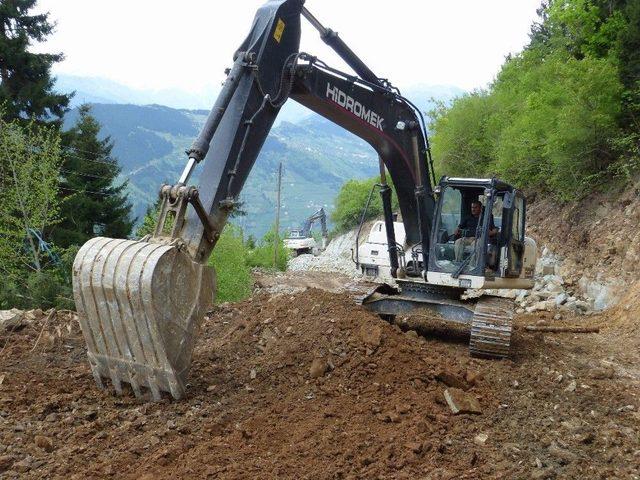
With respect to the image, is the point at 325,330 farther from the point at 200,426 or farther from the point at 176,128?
the point at 176,128

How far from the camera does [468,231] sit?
315 inches

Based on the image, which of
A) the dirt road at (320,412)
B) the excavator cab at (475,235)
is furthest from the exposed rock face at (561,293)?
the dirt road at (320,412)

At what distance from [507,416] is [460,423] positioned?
0.56 m

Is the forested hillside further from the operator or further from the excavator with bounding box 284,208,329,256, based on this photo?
the excavator with bounding box 284,208,329,256

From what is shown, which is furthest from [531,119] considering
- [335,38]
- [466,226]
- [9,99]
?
[9,99]

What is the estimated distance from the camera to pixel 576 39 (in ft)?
59.6

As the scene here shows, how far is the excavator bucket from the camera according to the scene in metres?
4.63

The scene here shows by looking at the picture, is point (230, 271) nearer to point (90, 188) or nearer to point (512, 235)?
point (90, 188)

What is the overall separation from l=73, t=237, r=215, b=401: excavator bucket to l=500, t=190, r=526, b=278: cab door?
421cm

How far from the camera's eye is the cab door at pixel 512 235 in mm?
7672

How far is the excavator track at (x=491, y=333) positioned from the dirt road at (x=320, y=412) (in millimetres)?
171

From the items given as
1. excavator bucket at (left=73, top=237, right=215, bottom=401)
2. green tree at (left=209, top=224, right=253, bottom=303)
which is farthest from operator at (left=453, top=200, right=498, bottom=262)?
green tree at (left=209, top=224, right=253, bottom=303)

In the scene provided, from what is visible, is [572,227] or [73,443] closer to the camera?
[73,443]

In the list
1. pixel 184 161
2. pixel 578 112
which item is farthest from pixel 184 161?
pixel 578 112
